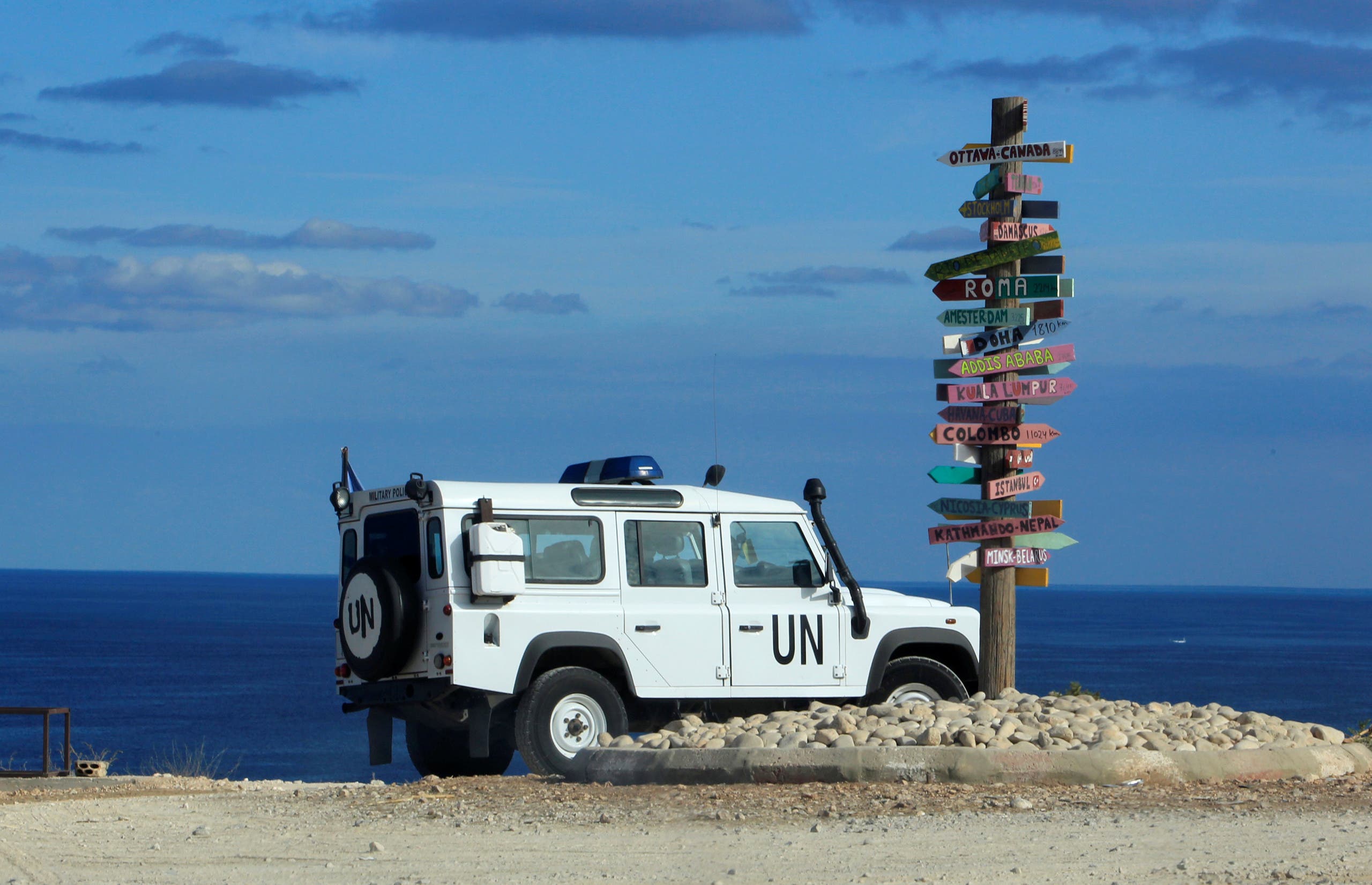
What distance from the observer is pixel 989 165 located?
1494cm

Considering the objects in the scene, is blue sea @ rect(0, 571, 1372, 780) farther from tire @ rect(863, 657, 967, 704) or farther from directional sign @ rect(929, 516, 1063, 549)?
tire @ rect(863, 657, 967, 704)

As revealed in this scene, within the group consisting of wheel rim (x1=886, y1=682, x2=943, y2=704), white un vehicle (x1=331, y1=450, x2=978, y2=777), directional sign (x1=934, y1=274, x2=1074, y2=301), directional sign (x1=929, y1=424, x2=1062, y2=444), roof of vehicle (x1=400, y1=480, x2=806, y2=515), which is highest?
directional sign (x1=934, y1=274, x2=1074, y2=301)

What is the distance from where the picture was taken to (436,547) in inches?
459

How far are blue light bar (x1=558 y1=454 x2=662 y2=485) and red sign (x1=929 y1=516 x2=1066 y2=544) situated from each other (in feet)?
11.0

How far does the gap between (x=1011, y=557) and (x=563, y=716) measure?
4.75m

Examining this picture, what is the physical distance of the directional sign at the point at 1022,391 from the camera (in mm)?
14664

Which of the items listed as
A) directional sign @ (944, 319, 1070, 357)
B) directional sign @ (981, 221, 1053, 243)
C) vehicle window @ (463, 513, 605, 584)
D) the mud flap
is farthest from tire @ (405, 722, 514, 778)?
directional sign @ (981, 221, 1053, 243)

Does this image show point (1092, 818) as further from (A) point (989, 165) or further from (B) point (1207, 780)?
(A) point (989, 165)

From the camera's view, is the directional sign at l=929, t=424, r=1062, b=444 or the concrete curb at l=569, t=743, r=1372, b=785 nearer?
the concrete curb at l=569, t=743, r=1372, b=785

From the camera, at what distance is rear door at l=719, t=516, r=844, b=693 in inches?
485

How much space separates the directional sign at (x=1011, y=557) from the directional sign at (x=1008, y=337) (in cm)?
175

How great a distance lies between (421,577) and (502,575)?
0.75m

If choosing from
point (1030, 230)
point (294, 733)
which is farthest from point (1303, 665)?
point (1030, 230)

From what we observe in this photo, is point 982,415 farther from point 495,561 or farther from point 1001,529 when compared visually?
point 495,561
